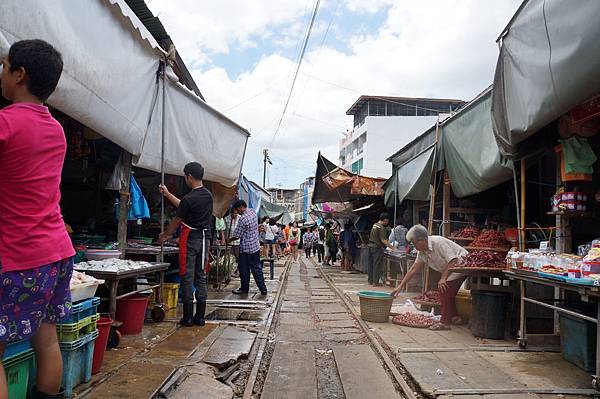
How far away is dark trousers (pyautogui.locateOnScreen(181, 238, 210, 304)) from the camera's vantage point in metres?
6.07

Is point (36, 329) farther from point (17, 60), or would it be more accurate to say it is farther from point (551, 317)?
point (551, 317)

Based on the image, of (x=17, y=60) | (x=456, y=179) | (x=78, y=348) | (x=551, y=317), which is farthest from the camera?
(x=456, y=179)

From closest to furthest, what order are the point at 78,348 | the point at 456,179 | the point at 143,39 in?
the point at 78,348
the point at 143,39
the point at 456,179

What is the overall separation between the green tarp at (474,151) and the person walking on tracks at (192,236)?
13.6ft

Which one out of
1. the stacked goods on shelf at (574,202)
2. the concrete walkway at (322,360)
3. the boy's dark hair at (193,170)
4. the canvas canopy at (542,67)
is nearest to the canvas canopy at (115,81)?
the boy's dark hair at (193,170)

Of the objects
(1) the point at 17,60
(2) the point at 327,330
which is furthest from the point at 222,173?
(1) the point at 17,60

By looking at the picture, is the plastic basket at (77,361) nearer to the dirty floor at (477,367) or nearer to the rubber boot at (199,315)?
the rubber boot at (199,315)

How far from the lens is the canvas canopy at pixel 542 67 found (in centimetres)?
400

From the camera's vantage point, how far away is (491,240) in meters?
7.96

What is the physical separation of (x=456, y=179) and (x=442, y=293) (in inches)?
86.8

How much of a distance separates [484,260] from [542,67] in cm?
285

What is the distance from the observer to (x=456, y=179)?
27.5ft

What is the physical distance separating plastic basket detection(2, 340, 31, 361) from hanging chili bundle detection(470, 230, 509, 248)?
6.76 meters

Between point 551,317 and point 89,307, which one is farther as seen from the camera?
point 551,317
